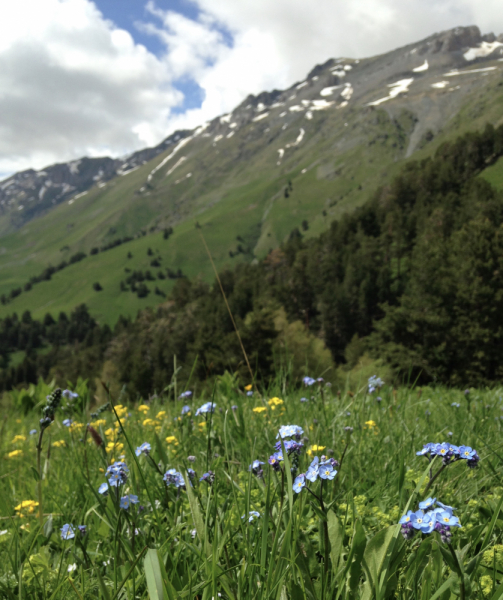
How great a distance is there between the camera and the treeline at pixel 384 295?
39.5 meters

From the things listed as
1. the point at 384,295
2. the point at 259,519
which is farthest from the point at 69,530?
the point at 384,295

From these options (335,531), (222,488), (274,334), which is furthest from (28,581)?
(274,334)

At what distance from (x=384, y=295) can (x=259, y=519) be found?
89.5 m

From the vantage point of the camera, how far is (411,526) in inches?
52.4

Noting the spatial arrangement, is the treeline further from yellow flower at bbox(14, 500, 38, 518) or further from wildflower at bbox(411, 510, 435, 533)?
wildflower at bbox(411, 510, 435, 533)

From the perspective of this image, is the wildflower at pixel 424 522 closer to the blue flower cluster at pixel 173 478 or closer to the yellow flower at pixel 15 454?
the blue flower cluster at pixel 173 478

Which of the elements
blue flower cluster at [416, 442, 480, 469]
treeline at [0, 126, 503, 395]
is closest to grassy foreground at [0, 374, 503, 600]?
blue flower cluster at [416, 442, 480, 469]

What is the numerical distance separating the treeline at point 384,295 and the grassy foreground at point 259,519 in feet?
89.4

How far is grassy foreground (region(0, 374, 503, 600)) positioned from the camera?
1.43 meters

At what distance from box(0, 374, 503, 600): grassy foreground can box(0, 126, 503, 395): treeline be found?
89.4 feet

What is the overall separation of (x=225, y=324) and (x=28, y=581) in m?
70.0

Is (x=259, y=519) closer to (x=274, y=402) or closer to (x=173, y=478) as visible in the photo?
(x=173, y=478)

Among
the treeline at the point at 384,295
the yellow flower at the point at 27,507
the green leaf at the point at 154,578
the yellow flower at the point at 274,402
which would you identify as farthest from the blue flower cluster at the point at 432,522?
the treeline at the point at 384,295

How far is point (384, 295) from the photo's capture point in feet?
284
